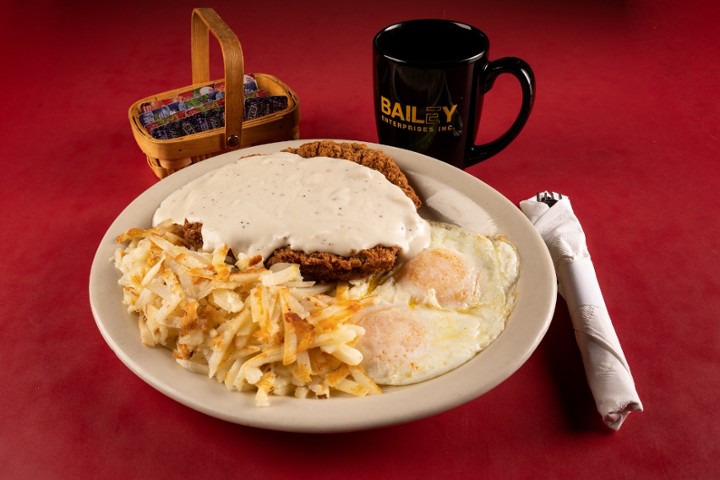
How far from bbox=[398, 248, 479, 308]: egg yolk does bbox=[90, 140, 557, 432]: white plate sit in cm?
20

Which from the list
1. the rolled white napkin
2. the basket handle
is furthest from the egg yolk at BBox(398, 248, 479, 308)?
the basket handle

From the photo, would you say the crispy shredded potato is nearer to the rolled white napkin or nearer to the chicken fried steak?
the chicken fried steak

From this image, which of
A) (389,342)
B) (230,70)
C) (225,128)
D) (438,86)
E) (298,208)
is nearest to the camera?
(389,342)

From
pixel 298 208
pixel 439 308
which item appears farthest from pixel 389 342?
pixel 298 208

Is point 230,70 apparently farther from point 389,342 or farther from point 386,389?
point 386,389

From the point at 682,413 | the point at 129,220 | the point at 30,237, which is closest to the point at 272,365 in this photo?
the point at 129,220

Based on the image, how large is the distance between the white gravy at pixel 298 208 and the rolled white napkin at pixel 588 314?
605 mm

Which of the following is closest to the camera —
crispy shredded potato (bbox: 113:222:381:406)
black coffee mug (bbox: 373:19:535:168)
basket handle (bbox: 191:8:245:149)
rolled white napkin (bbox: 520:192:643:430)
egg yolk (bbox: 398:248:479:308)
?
crispy shredded potato (bbox: 113:222:381:406)

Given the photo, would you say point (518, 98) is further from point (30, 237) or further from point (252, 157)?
point (30, 237)

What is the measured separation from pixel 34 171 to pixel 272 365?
245cm

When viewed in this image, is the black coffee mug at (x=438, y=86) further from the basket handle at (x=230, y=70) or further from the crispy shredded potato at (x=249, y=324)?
the crispy shredded potato at (x=249, y=324)

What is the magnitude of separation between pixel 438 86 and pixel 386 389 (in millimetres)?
1552

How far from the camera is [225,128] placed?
3.62 m

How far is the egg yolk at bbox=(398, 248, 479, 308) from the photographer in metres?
2.71
